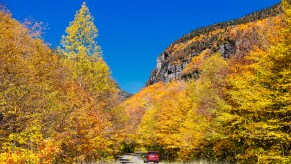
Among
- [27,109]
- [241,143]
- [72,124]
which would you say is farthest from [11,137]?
[241,143]

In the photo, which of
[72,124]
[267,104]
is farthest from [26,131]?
[267,104]

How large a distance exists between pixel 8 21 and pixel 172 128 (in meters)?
24.4

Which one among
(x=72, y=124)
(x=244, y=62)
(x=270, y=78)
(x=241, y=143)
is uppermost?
(x=244, y=62)

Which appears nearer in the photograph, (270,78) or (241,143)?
(270,78)

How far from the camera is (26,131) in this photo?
13219 millimetres

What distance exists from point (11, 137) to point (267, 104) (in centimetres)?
1194

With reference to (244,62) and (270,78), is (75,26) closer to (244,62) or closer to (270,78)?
(244,62)

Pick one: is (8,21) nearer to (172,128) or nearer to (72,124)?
(72,124)

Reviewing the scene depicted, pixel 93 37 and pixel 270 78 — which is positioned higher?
pixel 93 37

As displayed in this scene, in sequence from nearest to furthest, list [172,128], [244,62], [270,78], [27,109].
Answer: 1. [27,109]
2. [270,78]
3. [244,62]
4. [172,128]

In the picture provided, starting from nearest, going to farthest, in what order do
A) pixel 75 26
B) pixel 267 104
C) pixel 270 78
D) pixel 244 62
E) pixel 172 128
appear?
pixel 267 104, pixel 270 78, pixel 244 62, pixel 75 26, pixel 172 128

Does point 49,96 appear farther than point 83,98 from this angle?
No

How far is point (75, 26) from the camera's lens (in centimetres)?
2839

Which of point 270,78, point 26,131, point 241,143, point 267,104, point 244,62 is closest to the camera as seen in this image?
point 26,131
